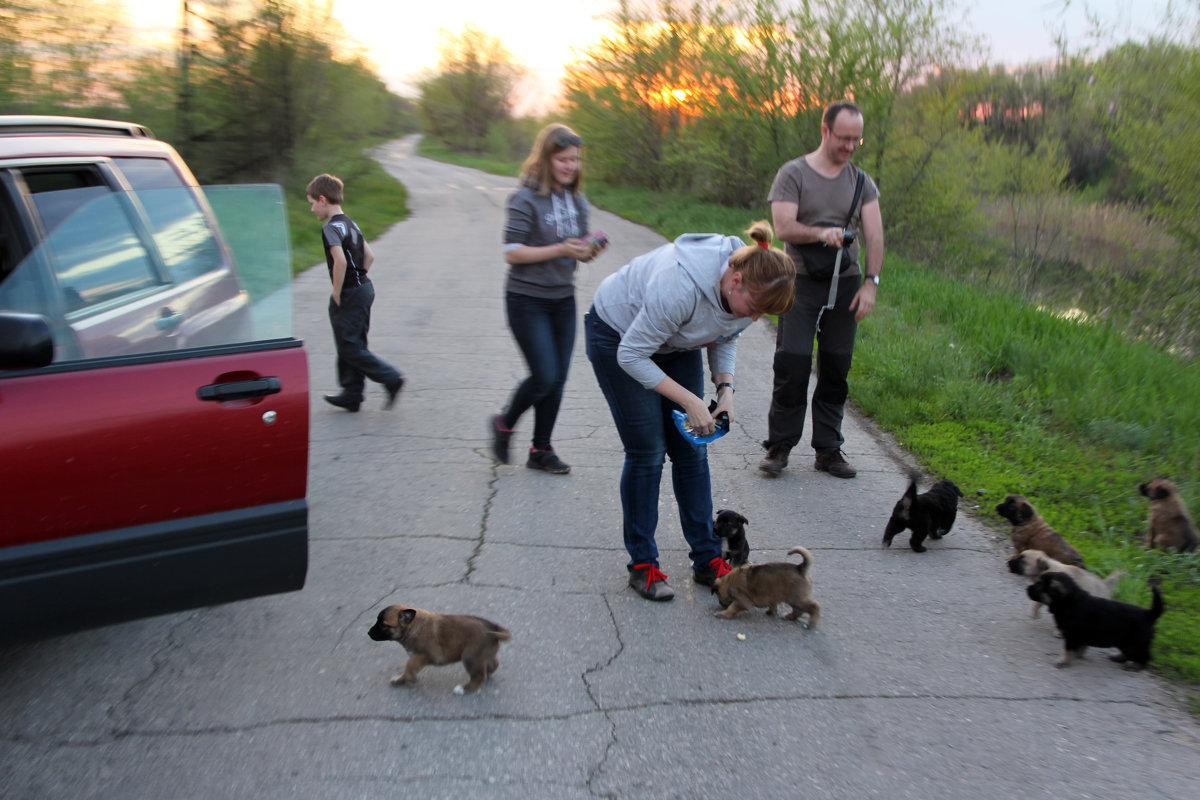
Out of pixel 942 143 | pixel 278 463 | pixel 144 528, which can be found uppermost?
pixel 942 143

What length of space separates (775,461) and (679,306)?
7.91 ft

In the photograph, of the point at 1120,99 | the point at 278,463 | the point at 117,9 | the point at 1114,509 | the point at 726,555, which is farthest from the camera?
the point at 117,9

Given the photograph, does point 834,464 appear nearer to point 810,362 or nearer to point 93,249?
point 810,362

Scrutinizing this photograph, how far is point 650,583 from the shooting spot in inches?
148

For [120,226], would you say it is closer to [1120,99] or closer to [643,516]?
[643,516]

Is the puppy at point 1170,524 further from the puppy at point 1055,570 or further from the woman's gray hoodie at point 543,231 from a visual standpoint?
the woman's gray hoodie at point 543,231

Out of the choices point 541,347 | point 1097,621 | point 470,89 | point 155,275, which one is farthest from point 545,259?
point 470,89

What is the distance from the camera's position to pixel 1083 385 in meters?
6.53

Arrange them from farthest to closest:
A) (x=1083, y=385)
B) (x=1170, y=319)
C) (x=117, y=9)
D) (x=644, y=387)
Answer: (x=117, y=9) → (x=1170, y=319) → (x=1083, y=385) → (x=644, y=387)

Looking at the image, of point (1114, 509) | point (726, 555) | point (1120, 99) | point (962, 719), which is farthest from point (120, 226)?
point (1120, 99)

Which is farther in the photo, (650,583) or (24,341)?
(650,583)

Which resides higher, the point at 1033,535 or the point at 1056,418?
the point at 1056,418

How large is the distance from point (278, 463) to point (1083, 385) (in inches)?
241

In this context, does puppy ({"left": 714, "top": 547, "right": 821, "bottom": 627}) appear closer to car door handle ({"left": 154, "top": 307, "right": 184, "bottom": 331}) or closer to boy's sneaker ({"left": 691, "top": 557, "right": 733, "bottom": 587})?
boy's sneaker ({"left": 691, "top": 557, "right": 733, "bottom": 587})
